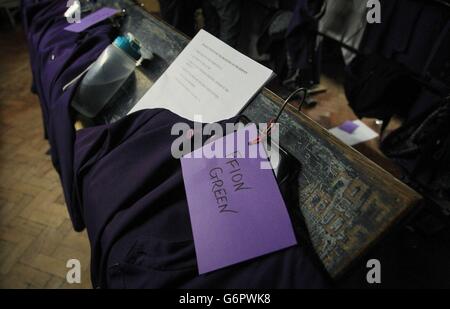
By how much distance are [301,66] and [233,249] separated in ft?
5.17

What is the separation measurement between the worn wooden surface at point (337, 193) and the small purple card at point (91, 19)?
0.77 meters

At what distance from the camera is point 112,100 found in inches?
34.1

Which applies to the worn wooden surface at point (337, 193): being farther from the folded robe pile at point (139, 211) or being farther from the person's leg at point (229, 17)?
the person's leg at point (229, 17)

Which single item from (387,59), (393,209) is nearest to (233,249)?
(393,209)

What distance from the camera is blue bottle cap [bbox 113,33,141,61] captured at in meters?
0.88

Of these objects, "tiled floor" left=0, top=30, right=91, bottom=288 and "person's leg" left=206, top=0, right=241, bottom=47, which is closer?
"tiled floor" left=0, top=30, right=91, bottom=288

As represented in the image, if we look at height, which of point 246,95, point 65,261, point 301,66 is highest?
point 246,95

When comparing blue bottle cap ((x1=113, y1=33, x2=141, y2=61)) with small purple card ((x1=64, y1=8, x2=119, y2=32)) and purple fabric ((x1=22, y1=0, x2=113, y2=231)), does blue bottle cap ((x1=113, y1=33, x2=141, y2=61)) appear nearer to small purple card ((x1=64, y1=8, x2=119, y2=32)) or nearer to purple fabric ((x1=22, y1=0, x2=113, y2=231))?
purple fabric ((x1=22, y1=0, x2=113, y2=231))

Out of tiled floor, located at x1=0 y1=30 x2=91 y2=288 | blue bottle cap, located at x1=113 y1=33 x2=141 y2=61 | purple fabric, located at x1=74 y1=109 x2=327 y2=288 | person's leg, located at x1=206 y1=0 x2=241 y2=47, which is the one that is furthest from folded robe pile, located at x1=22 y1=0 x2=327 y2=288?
person's leg, located at x1=206 y1=0 x2=241 y2=47

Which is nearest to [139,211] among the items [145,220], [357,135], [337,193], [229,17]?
[145,220]

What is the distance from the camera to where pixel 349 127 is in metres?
1.93

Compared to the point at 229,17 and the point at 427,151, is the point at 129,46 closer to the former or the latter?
the point at 427,151

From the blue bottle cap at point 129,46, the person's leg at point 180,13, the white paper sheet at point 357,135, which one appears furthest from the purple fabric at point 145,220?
the person's leg at point 180,13

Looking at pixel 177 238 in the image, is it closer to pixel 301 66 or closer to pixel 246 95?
pixel 246 95
